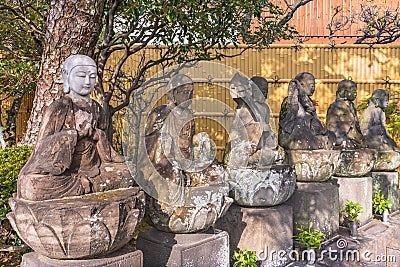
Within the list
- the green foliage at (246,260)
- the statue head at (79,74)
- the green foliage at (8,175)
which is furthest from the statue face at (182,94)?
the green foliage at (8,175)

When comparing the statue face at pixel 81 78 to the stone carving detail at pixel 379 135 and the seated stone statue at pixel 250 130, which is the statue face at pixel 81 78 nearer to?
the seated stone statue at pixel 250 130

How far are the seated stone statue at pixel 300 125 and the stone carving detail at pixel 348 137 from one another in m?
0.46

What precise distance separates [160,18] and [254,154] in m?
1.87

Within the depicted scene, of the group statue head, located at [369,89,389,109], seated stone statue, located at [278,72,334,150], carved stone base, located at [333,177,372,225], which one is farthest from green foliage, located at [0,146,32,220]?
statue head, located at [369,89,389,109]

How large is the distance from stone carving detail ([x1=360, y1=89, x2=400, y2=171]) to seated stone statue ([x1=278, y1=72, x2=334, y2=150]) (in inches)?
54.1

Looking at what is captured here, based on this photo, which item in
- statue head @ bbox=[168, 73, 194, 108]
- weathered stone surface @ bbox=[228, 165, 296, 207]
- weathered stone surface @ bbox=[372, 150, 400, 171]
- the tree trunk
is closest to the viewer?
statue head @ bbox=[168, 73, 194, 108]

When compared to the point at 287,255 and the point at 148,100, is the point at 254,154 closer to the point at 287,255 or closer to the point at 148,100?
the point at 287,255

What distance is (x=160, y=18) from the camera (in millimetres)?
4324

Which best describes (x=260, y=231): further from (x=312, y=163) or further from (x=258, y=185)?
(x=312, y=163)

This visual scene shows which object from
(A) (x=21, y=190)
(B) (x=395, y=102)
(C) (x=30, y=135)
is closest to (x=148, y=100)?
(C) (x=30, y=135)

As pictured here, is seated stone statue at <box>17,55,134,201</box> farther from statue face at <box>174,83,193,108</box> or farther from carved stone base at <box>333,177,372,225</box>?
carved stone base at <box>333,177,372,225</box>

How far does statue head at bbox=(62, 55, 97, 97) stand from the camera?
2398 millimetres

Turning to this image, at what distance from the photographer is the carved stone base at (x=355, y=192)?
4.70 meters

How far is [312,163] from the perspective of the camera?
13.2ft
